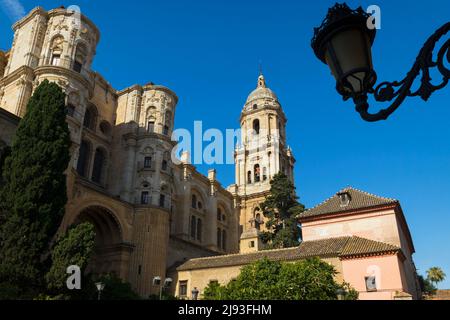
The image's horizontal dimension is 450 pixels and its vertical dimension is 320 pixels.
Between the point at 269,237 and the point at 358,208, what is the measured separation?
1202 centimetres

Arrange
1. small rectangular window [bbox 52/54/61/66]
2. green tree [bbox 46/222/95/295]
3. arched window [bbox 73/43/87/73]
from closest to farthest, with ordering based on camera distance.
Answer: green tree [bbox 46/222/95/295], small rectangular window [bbox 52/54/61/66], arched window [bbox 73/43/87/73]

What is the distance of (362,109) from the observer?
10.3ft

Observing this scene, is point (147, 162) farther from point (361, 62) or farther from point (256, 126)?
point (361, 62)

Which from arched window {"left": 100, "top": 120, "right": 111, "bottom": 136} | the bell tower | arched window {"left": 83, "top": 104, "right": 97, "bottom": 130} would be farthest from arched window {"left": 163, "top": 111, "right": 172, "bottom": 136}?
the bell tower

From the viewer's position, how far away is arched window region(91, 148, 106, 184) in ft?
116

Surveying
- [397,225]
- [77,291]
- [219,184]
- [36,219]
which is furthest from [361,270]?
[219,184]

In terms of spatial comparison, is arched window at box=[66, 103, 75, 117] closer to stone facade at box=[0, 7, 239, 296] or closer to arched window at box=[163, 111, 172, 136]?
stone facade at box=[0, 7, 239, 296]

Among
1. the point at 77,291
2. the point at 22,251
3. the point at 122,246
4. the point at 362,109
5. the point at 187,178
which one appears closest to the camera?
the point at 362,109

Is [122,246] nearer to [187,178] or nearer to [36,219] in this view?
[36,219]

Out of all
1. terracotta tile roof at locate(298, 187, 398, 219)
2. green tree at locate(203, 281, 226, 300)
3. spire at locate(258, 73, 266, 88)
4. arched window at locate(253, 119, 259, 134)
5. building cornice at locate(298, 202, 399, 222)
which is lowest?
green tree at locate(203, 281, 226, 300)

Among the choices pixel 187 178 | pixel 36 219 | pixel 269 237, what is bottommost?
pixel 36 219

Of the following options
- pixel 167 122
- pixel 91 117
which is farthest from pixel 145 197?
pixel 91 117

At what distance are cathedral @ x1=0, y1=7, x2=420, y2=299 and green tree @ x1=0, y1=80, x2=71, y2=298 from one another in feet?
8.77

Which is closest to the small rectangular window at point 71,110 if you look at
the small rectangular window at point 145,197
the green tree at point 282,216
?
the small rectangular window at point 145,197
